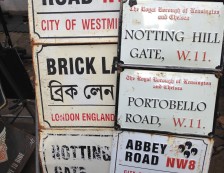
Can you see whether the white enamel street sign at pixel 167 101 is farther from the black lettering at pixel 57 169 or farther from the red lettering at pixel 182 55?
the black lettering at pixel 57 169

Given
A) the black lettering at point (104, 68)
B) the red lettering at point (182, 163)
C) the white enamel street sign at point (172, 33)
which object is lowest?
the red lettering at point (182, 163)

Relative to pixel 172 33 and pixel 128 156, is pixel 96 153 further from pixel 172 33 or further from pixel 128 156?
pixel 172 33

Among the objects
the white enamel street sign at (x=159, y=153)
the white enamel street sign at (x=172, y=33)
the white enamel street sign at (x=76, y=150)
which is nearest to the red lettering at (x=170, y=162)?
the white enamel street sign at (x=159, y=153)

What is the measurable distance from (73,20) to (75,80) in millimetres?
402

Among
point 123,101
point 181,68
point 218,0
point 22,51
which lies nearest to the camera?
point 218,0

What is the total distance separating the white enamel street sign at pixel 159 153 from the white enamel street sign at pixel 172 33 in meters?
0.51

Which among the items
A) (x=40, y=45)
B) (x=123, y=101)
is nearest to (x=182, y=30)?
(x=123, y=101)

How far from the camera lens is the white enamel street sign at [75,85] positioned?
2.21 metres

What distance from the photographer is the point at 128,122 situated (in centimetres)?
223

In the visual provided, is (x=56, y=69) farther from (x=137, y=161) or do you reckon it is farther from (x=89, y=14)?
(x=137, y=161)

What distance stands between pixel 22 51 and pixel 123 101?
3643mm

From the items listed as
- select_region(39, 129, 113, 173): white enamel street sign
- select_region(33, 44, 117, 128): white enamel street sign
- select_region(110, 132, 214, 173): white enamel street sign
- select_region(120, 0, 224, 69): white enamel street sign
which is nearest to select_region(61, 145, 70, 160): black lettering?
select_region(39, 129, 113, 173): white enamel street sign

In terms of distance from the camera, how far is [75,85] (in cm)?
230

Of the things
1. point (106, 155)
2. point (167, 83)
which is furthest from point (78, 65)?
point (106, 155)
